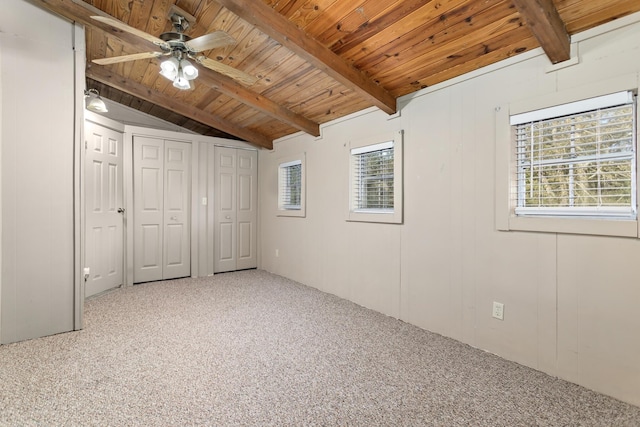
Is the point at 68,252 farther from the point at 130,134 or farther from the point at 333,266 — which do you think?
the point at 333,266

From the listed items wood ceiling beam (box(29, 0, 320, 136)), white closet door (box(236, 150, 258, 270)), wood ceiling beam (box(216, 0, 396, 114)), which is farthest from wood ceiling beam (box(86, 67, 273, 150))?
wood ceiling beam (box(216, 0, 396, 114))

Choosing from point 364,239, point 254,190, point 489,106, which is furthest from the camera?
point 254,190

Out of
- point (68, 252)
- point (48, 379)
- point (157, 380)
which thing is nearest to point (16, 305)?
point (68, 252)

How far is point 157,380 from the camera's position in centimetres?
195

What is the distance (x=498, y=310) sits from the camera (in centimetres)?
233

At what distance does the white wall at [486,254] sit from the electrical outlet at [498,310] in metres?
0.03

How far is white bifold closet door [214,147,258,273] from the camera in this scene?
201 inches

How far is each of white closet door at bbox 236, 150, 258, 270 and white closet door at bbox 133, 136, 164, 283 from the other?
1176 millimetres

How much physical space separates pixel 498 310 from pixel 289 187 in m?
3.35

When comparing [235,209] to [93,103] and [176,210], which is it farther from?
[93,103]

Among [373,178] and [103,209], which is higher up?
[373,178]

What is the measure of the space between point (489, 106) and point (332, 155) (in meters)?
1.89

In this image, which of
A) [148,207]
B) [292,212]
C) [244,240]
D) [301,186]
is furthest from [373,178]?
[148,207]

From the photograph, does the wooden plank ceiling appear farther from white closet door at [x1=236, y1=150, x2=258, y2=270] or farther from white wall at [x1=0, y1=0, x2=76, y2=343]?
white closet door at [x1=236, y1=150, x2=258, y2=270]
